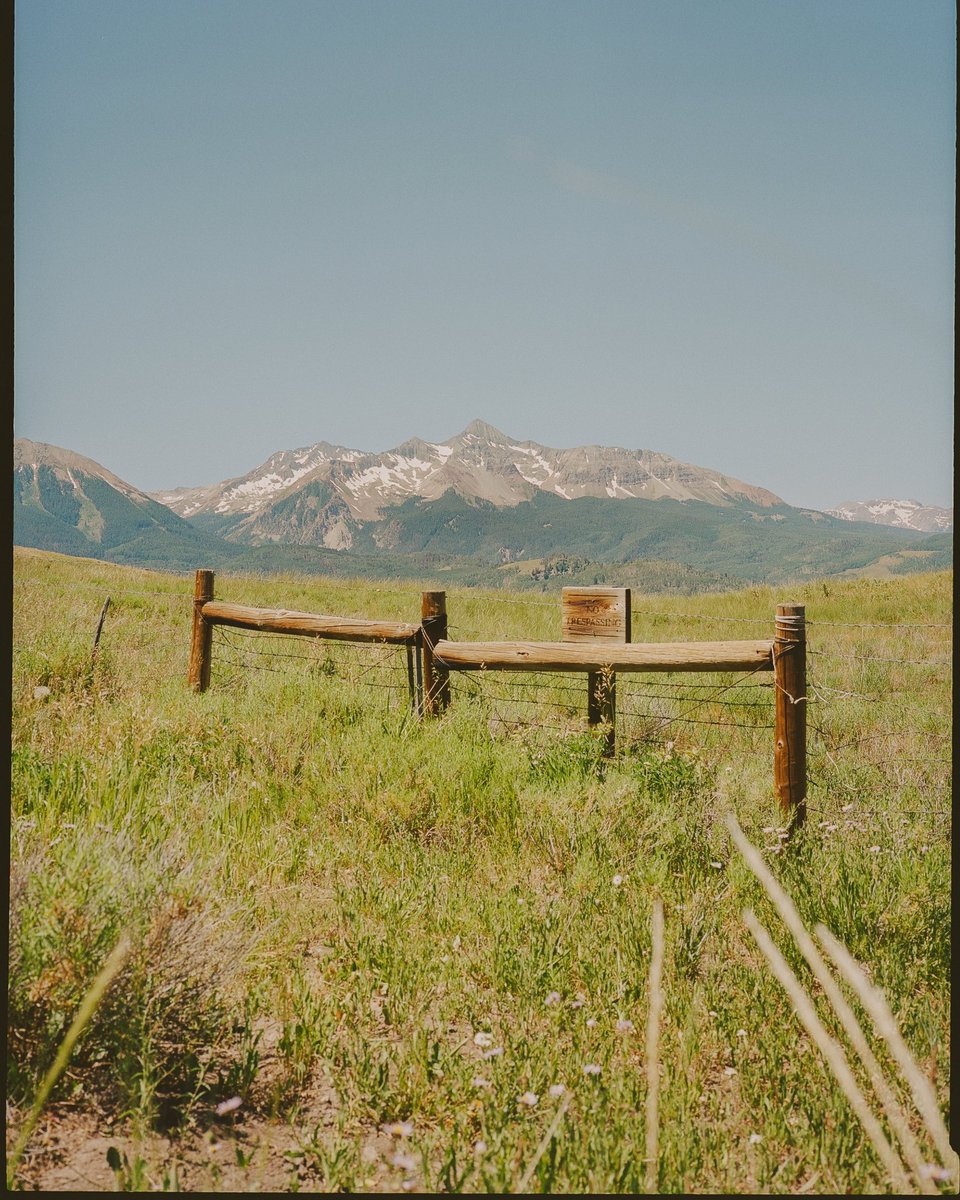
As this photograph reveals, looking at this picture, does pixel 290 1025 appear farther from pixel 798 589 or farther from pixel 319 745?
pixel 798 589

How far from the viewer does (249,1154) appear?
230 centimetres

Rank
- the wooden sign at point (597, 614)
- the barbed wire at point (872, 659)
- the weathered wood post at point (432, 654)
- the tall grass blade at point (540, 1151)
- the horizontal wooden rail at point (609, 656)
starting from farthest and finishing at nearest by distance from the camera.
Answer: the weathered wood post at point (432, 654) < the wooden sign at point (597, 614) < the barbed wire at point (872, 659) < the horizontal wooden rail at point (609, 656) < the tall grass blade at point (540, 1151)

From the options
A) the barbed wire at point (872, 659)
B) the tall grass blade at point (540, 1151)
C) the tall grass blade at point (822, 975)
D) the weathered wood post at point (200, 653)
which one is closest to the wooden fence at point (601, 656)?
the weathered wood post at point (200, 653)

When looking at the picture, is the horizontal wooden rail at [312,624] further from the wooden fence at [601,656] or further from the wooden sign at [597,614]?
the wooden sign at [597,614]

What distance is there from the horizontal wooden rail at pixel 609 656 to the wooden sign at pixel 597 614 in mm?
234

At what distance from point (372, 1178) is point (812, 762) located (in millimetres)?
6143

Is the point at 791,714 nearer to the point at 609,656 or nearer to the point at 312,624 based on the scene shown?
the point at 609,656

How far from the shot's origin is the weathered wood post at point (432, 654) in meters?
6.65

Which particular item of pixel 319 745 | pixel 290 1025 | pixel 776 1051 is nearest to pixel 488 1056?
pixel 290 1025

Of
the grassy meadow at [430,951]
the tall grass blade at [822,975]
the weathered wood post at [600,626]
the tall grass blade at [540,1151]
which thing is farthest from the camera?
the weathered wood post at [600,626]

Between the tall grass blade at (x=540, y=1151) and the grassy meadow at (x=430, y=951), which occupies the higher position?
the tall grass blade at (x=540, y=1151)

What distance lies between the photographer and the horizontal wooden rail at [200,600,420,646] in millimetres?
6926

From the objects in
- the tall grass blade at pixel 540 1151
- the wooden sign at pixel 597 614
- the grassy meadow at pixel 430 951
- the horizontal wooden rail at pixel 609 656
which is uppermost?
the wooden sign at pixel 597 614

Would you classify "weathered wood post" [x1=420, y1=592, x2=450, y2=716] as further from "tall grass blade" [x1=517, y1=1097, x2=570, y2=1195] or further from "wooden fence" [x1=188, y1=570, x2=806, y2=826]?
"tall grass blade" [x1=517, y1=1097, x2=570, y2=1195]
